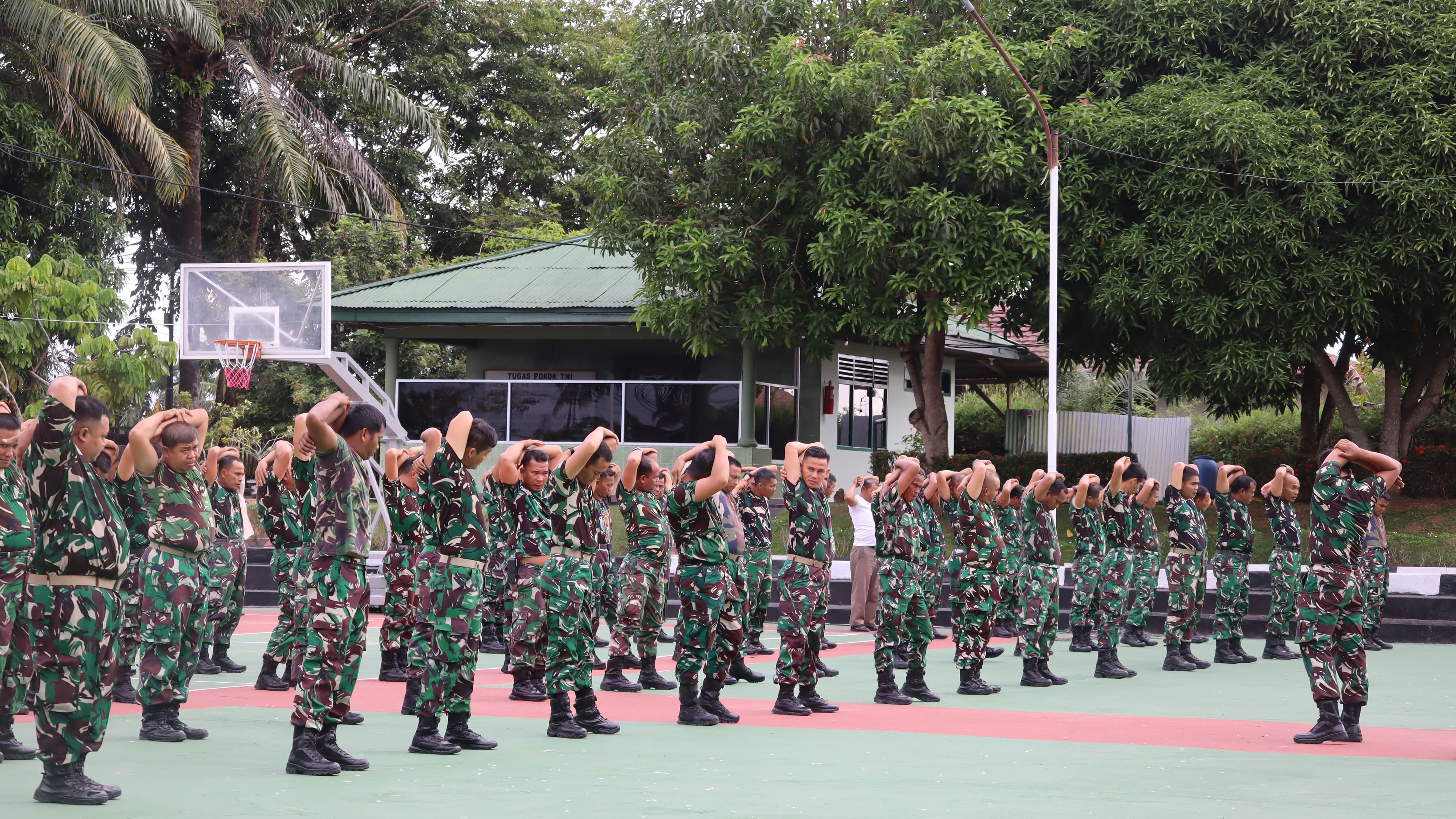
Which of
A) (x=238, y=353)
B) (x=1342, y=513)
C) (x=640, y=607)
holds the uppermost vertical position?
(x=238, y=353)

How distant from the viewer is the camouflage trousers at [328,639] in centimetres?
651

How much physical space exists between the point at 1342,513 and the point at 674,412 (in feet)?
53.9

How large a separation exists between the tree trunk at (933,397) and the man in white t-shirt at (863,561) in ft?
20.3

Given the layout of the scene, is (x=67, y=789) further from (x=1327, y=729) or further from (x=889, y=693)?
(x=1327, y=729)

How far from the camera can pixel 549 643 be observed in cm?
792

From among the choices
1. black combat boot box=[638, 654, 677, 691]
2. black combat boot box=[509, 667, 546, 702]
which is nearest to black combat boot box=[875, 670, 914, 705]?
black combat boot box=[638, 654, 677, 691]

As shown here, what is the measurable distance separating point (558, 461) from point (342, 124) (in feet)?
85.1

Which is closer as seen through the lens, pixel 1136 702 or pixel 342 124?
pixel 1136 702

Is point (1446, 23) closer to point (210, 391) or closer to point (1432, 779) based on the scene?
point (1432, 779)

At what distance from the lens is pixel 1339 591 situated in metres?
8.12

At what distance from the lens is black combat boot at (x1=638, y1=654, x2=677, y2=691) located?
10617 millimetres

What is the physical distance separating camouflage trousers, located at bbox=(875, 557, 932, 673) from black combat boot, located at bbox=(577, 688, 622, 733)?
2304mm

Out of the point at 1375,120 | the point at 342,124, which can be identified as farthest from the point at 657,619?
the point at 342,124

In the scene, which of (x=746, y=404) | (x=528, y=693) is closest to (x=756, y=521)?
(x=528, y=693)
